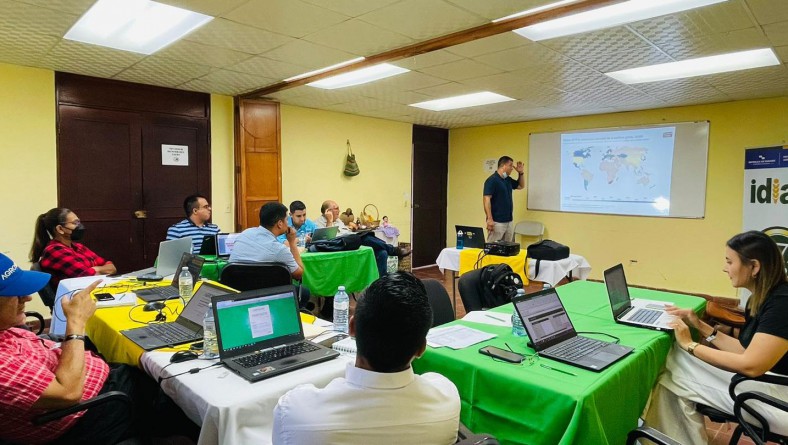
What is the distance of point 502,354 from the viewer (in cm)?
183

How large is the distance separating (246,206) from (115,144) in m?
1.49

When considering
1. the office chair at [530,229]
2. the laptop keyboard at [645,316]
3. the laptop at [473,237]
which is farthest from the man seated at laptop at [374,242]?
the laptop keyboard at [645,316]

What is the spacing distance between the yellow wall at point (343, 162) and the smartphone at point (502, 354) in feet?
15.5

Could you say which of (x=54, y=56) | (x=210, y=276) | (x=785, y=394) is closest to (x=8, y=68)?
(x=54, y=56)

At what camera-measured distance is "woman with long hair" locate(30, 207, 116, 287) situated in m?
3.30

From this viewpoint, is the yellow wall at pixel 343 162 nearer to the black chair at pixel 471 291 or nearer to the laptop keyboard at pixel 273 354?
the black chair at pixel 471 291

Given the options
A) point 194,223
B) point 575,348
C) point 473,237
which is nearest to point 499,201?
point 473,237

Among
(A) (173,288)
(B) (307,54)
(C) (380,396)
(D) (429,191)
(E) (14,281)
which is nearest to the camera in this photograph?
(C) (380,396)

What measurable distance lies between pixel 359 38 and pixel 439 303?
2.02 meters

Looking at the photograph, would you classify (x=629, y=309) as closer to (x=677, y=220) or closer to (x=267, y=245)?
(x=267, y=245)

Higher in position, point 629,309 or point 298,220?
point 298,220

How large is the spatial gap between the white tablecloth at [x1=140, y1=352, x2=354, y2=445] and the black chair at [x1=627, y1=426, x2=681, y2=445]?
1.04m

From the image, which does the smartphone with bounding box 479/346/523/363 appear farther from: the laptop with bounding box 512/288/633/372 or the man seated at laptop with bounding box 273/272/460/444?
the man seated at laptop with bounding box 273/272/460/444

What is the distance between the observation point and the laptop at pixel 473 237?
15.3 feet
